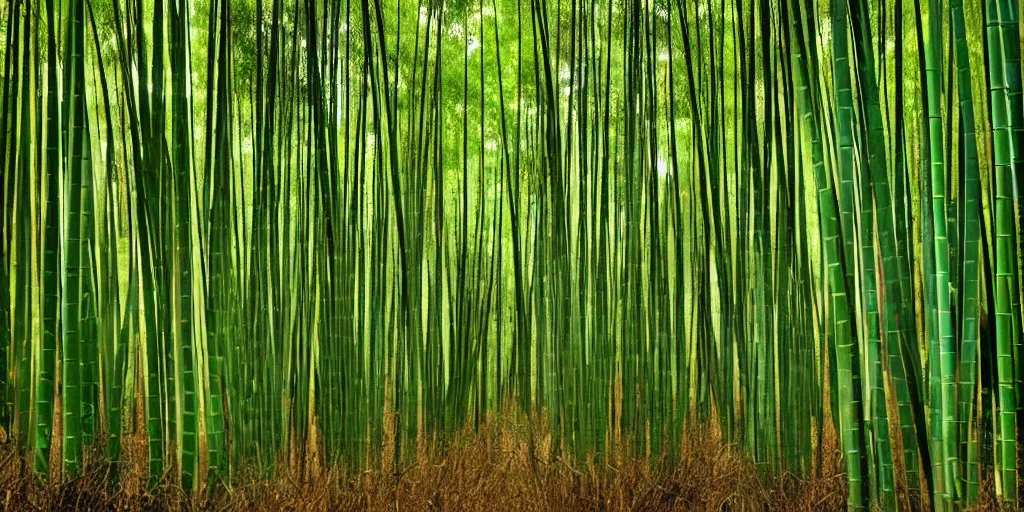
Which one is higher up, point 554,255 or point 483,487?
point 554,255

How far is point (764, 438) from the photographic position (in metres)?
3.42

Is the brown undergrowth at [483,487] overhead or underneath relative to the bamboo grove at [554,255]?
underneath

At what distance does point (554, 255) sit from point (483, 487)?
3.50 ft

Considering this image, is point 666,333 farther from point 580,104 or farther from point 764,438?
point 580,104

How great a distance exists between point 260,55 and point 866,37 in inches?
77.3

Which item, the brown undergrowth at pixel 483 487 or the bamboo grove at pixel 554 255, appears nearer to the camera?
the bamboo grove at pixel 554 255

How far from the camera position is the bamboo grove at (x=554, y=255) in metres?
2.04

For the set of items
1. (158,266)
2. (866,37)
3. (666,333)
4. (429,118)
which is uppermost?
(429,118)

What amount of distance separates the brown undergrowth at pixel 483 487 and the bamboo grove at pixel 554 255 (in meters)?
0.09

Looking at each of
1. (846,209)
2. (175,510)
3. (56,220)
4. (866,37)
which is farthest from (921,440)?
(56,220)

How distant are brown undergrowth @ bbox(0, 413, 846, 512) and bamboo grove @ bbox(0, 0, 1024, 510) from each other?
0.09 m

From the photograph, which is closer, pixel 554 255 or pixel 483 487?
pixel 483 487

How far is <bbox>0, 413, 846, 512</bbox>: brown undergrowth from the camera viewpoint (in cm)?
242

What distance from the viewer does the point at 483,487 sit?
3.31 m
